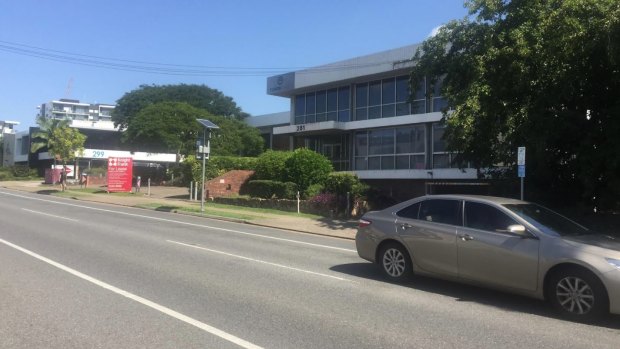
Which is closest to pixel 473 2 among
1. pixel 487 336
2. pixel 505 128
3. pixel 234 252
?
pixel 505 128

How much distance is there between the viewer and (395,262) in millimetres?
8820

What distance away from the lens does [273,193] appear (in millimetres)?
28781

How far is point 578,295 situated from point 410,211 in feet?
9.58

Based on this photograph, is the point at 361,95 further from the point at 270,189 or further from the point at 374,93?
the point at 270,189

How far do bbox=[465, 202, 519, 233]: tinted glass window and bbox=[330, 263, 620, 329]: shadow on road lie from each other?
40.0 inches

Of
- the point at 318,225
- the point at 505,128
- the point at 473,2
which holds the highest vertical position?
the point at 473,2

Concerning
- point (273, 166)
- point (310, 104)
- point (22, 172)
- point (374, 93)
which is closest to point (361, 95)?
point (374, 93)

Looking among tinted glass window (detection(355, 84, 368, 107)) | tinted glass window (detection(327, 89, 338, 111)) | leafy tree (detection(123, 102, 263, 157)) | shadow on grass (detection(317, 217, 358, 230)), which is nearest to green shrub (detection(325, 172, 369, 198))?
shadow on grass (detection(317, 217, 358, 230))

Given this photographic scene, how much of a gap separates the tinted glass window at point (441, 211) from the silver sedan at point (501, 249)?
0.05 ft

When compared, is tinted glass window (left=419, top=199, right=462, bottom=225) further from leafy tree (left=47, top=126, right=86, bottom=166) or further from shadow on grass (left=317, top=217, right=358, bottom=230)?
leafy tree (left=47, top=126, right=86, bottom=166)

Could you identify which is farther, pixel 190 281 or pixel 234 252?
pixel 234 252

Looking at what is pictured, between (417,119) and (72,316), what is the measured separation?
23970 millimetres

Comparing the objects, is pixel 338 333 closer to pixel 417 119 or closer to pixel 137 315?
pixel 137 315

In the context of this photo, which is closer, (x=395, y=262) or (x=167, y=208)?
(x=395, y=262)
